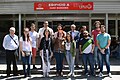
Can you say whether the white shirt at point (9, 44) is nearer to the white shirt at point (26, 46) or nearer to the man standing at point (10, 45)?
the man standing at point (10, 45)

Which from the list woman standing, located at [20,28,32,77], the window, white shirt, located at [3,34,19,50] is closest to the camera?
woman standing, located at [20,28,32,77]

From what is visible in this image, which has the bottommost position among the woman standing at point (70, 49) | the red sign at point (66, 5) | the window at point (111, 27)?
the woman standing at point (70, 49)

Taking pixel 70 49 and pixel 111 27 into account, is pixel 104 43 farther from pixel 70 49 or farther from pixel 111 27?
pixel 111 27

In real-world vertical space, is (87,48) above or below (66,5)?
below

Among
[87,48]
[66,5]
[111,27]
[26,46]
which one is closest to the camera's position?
[26,46]

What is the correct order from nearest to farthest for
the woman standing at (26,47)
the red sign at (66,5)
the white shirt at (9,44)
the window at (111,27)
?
→ the woman standing at (26,47) < the white shirt at (9,44) < the red sign at (66,5) < the window at (111,27)

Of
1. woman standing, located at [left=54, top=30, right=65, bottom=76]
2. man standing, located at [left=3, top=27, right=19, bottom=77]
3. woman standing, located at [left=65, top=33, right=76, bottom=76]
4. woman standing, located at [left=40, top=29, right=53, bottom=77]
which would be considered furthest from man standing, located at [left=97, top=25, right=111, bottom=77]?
man standing, located at [left=3, top=27, right=19, bottom=77]

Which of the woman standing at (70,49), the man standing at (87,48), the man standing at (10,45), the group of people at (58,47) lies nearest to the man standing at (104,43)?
the group of people at (58,47)

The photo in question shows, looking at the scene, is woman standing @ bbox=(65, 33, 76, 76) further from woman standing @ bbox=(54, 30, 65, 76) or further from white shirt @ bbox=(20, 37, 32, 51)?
white shirt @ bbox=(20, 37, 32, 51)

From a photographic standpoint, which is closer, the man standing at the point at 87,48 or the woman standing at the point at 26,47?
the woman standing at the point at 26,47

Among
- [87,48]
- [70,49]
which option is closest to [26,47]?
[70,49]

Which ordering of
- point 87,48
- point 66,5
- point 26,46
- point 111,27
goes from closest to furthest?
point 26,46
point 87,48
point 66,5
point 111,27

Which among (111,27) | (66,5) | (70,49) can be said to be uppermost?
(66,5)

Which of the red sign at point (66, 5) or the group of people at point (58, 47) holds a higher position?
the red sign at point (66, 5)
